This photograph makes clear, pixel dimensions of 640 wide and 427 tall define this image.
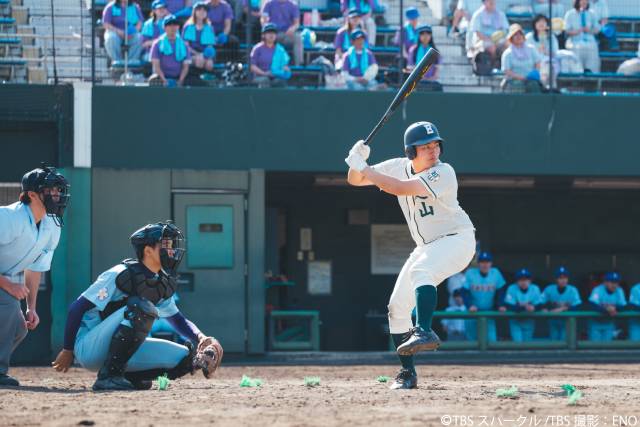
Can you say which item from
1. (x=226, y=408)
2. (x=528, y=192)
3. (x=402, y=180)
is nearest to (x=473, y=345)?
(x=528, y=192)

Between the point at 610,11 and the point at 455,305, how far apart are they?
466 cm

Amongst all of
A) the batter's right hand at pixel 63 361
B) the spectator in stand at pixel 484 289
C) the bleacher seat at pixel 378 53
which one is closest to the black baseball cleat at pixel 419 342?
the batter's right hand at pixel 63 361

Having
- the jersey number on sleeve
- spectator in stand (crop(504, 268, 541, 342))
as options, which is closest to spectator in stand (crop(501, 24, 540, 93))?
spectator in stand (crop(504, 268, 541, 342))

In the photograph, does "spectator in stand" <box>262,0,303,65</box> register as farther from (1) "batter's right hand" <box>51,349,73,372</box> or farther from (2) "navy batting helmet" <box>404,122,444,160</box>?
(1) "batter's right hand" <box>51,349,73,372</box>

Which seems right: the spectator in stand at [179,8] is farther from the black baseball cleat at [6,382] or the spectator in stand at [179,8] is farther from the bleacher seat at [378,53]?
the black baseball cleat at [6,382]

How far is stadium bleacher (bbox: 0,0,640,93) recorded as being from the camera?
1328 cm

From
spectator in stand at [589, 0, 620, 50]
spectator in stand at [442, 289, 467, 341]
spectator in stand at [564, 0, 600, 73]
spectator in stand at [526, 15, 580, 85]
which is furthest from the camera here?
spectator in stand at [589, 0, 620, 50]

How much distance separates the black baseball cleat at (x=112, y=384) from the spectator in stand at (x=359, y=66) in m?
7.36

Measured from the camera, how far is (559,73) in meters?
14.3

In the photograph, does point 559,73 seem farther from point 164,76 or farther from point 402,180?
point 402,180

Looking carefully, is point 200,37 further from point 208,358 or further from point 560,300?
point 208,358

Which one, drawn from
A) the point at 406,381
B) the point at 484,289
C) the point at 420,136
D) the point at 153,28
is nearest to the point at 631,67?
the point at 484,289

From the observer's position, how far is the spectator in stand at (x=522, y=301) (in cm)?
1415

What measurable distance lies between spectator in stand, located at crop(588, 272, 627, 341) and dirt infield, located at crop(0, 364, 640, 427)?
6772 mm
